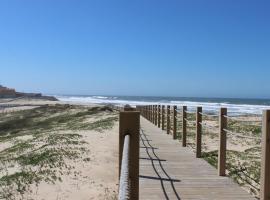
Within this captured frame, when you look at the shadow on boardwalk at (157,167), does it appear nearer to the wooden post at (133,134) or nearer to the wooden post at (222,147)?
the wooden post at (222,147)

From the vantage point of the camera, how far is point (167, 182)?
788cm

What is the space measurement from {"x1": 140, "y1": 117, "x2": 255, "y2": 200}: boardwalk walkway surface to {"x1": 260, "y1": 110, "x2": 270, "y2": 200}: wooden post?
0.72 m

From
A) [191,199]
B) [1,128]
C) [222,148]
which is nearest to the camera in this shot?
[191,199]

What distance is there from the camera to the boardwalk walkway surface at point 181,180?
7.02m

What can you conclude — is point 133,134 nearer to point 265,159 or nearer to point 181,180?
point 265,159

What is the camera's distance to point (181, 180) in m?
8.06

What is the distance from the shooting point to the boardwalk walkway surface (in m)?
7.02

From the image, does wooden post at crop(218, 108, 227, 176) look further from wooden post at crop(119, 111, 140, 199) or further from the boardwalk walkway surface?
wooden post at crop(119, 111, 140, 199)

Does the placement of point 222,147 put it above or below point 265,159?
below

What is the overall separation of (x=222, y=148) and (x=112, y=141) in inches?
311

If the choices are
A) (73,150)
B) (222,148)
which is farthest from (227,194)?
(73,150)

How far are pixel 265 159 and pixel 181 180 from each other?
85.5 inches

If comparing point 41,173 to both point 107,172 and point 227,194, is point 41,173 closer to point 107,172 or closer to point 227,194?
point 107,172

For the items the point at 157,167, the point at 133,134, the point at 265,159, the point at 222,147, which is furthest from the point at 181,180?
the point at 133,134
